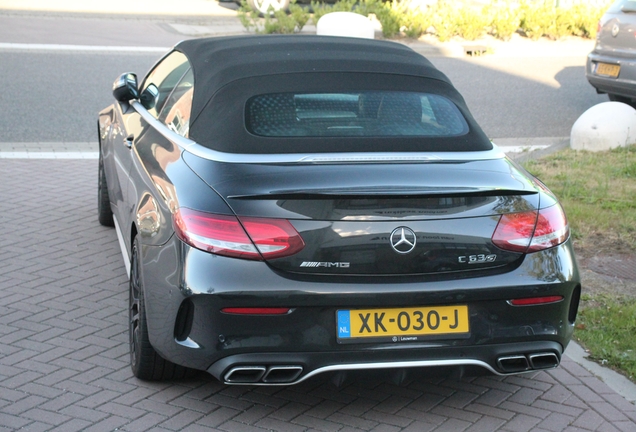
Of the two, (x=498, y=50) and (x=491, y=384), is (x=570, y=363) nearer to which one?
(x=491, y=384)

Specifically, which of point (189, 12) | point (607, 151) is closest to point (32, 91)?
point (607, 151)

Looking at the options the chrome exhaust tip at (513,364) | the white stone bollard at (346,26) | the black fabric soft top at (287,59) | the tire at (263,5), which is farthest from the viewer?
the tire at (263,5)

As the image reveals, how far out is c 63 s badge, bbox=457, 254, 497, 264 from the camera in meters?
3.55

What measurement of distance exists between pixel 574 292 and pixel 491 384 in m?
0.74

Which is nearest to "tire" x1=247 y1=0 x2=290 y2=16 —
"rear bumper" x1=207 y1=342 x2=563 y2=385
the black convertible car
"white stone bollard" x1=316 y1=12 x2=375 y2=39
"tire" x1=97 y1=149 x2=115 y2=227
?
"white stone bollard" x1=316 y1=12 x2=375 y2=39

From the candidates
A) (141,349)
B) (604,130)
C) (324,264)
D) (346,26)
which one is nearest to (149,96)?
(141,349)

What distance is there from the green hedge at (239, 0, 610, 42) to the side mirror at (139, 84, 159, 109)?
41.2 feet

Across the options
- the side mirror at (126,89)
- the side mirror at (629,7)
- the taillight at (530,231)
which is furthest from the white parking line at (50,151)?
the taillight at (530,231)

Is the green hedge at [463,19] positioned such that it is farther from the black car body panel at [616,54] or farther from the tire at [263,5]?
the black car body panel at [616,54]

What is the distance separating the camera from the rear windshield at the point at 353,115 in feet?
13.7

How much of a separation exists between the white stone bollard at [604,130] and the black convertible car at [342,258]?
18.5 ft

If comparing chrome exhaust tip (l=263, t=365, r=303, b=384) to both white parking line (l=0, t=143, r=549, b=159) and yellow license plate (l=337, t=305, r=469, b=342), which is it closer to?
yellow license plate (l=337, t=305, r=469, b=342)

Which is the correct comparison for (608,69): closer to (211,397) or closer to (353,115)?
(353,115)

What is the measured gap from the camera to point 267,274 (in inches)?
136
